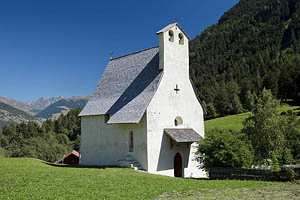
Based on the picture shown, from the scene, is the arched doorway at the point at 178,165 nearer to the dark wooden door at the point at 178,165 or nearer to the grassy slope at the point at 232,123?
the dark wooden door at the point at 178,165

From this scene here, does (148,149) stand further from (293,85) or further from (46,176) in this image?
(293,85)

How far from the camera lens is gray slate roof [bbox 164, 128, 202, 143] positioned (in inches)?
986

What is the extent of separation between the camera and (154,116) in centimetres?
2556

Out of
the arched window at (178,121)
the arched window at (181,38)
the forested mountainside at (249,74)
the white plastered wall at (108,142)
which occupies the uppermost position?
the forested mountainside at (249,74)

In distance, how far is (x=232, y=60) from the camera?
18775 centimetres

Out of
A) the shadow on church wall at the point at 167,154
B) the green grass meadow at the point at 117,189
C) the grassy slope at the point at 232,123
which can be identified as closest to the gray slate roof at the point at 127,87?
the shadow on church wall at the point at 167,154

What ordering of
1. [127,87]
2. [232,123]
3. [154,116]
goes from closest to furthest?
[154,116] → [127,87] → [232,123]

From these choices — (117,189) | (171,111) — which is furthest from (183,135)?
(117,189)

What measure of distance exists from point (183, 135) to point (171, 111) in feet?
8.14

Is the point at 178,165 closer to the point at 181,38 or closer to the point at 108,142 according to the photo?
the point at 108,142

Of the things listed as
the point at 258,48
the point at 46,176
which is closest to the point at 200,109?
the point at 46,176

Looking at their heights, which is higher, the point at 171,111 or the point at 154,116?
the point at 171,111

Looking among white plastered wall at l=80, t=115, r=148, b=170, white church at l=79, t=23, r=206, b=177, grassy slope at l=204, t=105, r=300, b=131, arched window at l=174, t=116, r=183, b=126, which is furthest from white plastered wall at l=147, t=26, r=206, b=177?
grassy slope at l=204, t=105, r=300, b=131

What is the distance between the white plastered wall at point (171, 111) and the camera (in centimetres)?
2538
